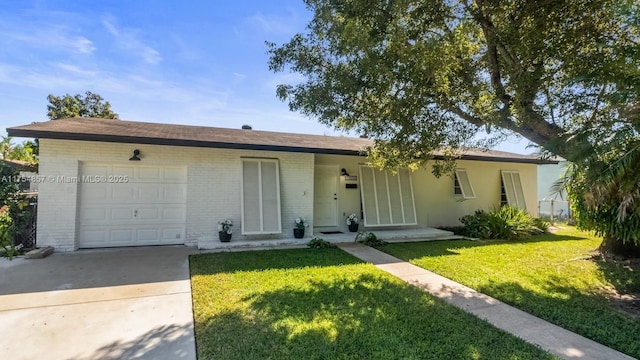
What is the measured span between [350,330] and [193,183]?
21.6 feet

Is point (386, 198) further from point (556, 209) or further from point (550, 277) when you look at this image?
point (556, 209)

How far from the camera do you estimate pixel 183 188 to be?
8969mm

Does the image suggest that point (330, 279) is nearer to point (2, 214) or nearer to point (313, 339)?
point (313, 339)

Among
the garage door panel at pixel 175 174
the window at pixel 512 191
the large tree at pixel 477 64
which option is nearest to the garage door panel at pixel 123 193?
the garage door panel at pixel 175 174

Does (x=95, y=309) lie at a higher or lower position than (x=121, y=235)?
lower

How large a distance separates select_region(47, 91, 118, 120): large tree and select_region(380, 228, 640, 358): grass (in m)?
26.1

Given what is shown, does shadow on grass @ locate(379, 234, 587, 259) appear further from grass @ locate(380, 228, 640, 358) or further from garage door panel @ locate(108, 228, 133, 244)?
garage door panel @ locate(108, 228, 133, 244)

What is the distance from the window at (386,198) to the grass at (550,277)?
1.63 m

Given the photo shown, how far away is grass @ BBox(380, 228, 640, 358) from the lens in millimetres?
4094

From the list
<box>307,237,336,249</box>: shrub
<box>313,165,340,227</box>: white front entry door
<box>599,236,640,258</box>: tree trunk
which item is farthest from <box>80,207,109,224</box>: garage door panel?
<box>599,236,640,258</box>: tree trunk

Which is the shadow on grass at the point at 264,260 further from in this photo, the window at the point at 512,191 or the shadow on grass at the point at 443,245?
the window at the point at 512,191

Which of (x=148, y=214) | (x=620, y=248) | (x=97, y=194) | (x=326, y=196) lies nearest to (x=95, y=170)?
(x=97, y=194)

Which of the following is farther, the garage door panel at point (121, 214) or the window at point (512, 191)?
the window at point (512, 191)

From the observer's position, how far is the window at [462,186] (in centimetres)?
1252
